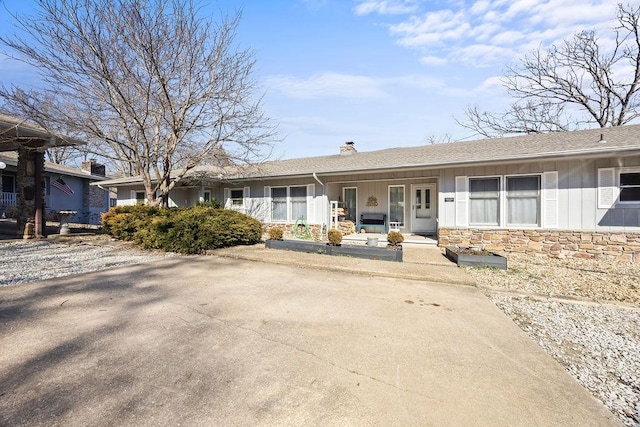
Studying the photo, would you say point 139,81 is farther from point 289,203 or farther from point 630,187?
point 630,187

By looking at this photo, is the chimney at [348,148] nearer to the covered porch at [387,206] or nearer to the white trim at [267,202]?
the covered porch at [387,206]

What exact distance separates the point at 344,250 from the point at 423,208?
5.58 meters

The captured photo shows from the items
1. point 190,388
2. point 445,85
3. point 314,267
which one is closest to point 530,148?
point 445,85

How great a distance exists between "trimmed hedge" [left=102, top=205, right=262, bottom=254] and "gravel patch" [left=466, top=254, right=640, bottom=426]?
20.8 feet

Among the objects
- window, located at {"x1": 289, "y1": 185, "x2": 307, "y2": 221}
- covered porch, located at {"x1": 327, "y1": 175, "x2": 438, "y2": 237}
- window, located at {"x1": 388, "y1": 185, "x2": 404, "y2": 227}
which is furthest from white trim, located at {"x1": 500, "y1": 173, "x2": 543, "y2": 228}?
window, located at {"x1": 289, "y1": 185, "x2": 307, "y2": 221}

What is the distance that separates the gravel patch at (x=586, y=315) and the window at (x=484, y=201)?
75.2 inches

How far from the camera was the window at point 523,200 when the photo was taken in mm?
8445

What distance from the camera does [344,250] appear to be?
26.1 ft

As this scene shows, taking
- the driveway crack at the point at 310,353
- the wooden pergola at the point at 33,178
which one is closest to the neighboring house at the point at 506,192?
the wooden pergola at the point at 33,178

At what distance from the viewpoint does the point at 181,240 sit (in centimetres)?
802

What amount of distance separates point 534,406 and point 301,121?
1350 cm

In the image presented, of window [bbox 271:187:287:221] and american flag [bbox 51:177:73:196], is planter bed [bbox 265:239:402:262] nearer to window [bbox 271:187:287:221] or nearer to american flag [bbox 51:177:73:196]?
window [bbox 271:187:287:221]

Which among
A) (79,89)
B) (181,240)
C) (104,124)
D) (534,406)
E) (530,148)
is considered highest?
(79,89)

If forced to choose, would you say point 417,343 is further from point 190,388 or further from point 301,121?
point 301,121
